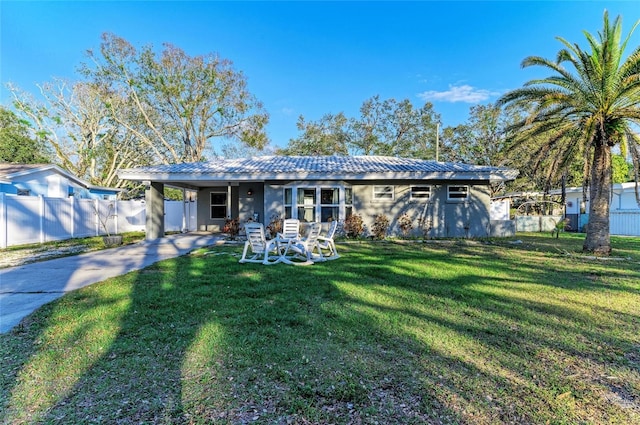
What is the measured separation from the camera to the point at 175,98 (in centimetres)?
2677

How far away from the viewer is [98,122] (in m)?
28.7

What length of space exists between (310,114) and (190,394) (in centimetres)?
3223

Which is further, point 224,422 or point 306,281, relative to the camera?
point 306,281

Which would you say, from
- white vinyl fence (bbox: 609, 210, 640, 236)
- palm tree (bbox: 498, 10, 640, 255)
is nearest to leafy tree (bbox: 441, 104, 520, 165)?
white vinyl fence (bbox: 609, 210, 640, 236)

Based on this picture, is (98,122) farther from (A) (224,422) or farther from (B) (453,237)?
(A) (224,422)

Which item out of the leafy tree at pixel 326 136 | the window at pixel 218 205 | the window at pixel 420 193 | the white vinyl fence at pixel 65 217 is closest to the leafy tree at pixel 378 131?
the leafy tree at pixel 326 136

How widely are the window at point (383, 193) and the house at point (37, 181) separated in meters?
17.1

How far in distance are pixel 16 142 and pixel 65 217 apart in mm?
25097

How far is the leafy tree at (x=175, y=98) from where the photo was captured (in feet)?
82.6

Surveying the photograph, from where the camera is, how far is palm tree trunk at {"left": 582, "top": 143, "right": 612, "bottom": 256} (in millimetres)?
9828

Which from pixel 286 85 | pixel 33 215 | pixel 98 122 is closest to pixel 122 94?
pixel 98 122

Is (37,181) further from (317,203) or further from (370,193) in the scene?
(370,193)

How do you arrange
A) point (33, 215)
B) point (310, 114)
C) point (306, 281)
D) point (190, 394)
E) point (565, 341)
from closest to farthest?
point (190, 394) → point (565, 341) → point (306, 281) → point (33, 215) → point (310, 114)

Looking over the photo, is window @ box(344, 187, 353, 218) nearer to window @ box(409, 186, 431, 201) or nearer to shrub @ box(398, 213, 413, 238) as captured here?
shrub @ box(398, 213, 413, 238)
